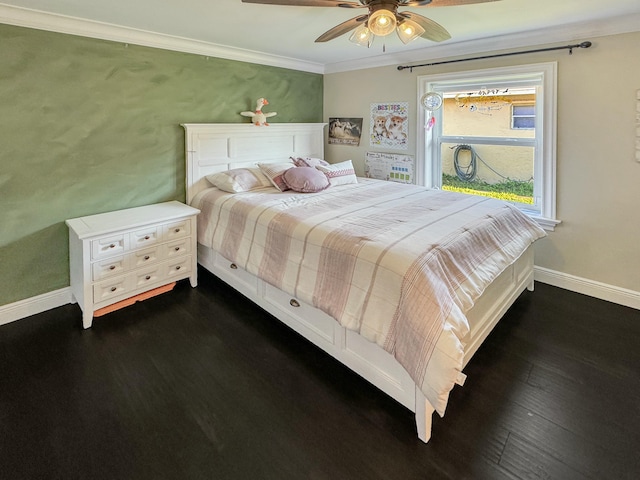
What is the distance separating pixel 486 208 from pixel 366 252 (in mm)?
1281

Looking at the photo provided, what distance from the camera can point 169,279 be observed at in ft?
9.78

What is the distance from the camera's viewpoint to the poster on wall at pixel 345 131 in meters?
4.38

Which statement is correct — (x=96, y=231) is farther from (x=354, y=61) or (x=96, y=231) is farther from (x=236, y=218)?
(x=354, y=61)

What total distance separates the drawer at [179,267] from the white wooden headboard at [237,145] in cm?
67

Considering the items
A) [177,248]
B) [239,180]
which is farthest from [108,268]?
[239,180]

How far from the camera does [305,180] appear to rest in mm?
3260

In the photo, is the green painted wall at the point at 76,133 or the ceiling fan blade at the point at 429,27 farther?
the green painted wall at the point at 76,133

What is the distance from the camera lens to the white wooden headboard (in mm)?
3391

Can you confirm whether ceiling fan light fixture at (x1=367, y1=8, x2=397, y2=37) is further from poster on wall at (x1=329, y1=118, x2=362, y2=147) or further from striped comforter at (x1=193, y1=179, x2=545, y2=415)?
poster on wall at (x1=329, y1=118, x2=362, y2=147)

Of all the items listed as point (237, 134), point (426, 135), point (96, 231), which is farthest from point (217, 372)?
point (426, 135)

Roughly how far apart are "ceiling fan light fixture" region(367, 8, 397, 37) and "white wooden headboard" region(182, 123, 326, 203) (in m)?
2.10

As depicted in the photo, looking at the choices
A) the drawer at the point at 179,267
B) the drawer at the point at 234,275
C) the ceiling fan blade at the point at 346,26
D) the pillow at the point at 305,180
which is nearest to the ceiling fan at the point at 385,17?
the ceiling fan blade at the point at 346,26

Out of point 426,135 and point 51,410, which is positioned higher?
point 426,135

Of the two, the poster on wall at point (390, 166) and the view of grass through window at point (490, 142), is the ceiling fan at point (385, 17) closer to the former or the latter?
the view of grass through window at point (490, 142)
